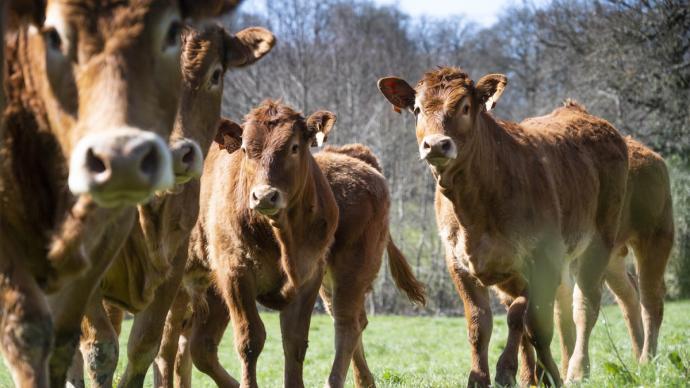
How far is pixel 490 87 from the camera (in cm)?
790

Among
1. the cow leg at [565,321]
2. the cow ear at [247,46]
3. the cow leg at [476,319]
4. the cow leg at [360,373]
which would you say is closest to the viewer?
the cow ear at [247,46]

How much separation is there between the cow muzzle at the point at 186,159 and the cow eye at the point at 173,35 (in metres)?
0.81

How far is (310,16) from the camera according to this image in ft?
105

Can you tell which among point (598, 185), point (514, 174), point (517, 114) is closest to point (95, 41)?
point (514, 174)

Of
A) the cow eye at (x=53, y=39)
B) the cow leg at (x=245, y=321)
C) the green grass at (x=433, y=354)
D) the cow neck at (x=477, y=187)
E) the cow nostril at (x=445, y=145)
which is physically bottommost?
the green grass at (x=433, y=354)

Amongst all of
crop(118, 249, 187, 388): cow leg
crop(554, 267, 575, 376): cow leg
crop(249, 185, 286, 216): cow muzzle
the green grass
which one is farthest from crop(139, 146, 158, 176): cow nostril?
crop(554, 267, 575, 376): cow leg

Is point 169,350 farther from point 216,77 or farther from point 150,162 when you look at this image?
point 150,162

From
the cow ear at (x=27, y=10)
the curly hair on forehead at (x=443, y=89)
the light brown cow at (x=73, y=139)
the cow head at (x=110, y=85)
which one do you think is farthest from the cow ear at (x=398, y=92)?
the cow ear at (x=27, y=10)

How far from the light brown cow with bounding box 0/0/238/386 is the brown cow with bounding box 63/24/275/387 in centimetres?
151

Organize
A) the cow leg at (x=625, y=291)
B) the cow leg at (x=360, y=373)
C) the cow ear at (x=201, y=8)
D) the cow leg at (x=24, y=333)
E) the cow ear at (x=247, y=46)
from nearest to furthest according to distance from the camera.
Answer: the cow leg at (x=24, y=333)
the cow ear at (x=201, y=8)
the cow ear at (x=247, y=46)
the cow leg at (x=360, y=373)
the cow leg at (x=625, y=291)

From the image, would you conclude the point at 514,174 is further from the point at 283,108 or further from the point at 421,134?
the point at 283,108

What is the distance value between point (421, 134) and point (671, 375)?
273cm

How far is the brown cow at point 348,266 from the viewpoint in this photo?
8086mm

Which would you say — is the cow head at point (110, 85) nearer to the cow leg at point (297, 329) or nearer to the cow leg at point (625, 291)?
the cow leg at point (297, 329)
